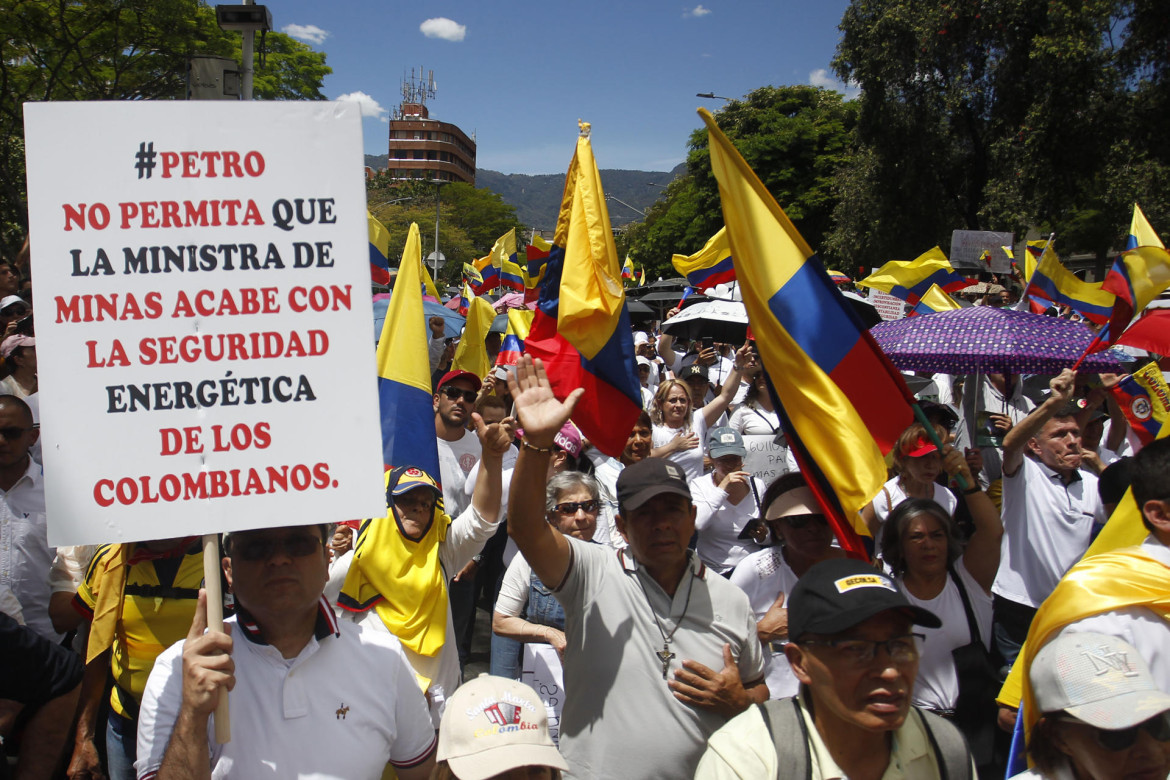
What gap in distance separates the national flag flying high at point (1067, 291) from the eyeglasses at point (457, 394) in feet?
13.2

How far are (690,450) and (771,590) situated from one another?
236 centimetres

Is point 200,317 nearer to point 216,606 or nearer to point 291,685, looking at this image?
point 216,606

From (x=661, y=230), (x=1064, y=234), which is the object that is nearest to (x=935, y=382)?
(x=1064, y=234)

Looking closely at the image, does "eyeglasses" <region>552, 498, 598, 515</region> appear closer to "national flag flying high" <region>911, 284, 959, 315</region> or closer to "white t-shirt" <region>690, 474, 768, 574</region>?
"white t-shirt" <region>690, 474, 768, 574</region>

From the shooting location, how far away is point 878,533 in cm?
378

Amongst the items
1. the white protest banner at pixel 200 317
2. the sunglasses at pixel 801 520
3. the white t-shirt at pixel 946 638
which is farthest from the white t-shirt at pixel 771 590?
the white protest banner at pixel 200 317

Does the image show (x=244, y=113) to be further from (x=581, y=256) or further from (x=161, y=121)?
(x=581, y=256)

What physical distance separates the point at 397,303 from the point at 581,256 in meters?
1.00

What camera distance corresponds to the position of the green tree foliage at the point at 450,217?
54406mm

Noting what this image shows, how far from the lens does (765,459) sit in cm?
556

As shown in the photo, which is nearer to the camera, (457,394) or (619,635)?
(619,635)

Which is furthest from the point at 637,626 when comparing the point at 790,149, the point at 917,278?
the point at 790,149

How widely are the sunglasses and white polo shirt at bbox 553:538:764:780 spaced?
617 millimetres

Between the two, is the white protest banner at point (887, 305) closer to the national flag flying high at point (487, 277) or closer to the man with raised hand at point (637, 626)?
the man with raised hand at point (637, 626)
